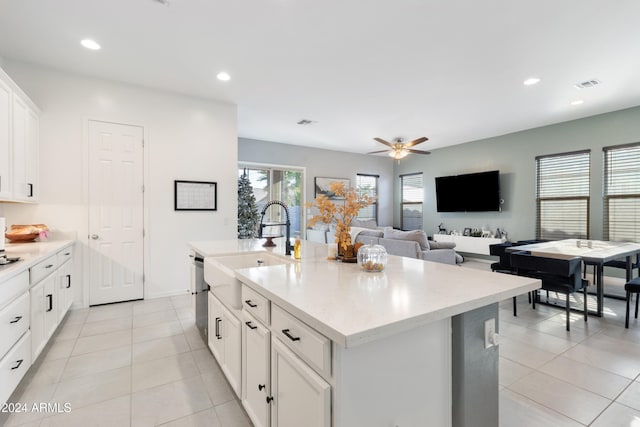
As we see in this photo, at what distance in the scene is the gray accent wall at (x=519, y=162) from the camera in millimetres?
5203

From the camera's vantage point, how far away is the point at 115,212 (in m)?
3.87

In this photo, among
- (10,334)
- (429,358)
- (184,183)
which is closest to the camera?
(429,358)

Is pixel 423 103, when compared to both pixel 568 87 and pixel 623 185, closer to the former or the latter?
pixel 568 87

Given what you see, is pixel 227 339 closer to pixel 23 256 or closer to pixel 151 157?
pixel 23 256

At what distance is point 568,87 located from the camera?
13.2ft

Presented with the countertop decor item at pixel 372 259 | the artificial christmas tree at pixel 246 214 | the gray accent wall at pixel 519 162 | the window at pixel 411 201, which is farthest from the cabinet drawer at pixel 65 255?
the window at pixel 411 201

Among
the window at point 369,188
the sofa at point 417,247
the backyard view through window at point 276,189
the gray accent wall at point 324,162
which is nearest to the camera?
the sofa at point 417,247

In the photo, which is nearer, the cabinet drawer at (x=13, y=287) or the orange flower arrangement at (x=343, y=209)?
the cabinet drawer at (x=13, y=287)

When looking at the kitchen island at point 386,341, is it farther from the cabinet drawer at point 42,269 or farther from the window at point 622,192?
the window at point 622,192

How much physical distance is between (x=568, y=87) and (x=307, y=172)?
5.21 metres

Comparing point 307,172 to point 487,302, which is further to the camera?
point 307,172

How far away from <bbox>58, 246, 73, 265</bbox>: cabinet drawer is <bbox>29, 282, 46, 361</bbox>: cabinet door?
0.67m

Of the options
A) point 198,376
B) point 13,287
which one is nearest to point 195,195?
point 13,287

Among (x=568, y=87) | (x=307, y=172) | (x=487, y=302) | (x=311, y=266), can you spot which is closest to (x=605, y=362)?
(x=487, y=302)
